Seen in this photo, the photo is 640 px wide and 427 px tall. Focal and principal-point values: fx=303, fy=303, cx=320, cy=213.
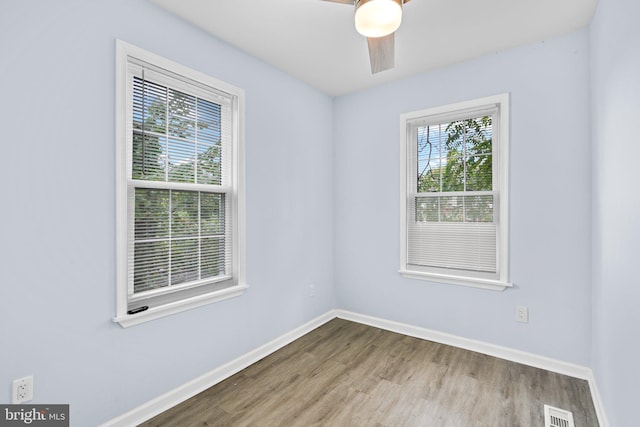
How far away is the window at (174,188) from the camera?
1857mm

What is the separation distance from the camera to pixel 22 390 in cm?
145

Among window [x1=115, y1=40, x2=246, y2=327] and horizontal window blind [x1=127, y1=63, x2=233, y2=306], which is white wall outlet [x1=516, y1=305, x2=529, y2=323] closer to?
window [x1=115, y1=40, x2=246, y2=327]

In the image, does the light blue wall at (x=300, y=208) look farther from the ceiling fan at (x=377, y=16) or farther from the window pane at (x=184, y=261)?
the ceiling fan at (x=377, y=16)

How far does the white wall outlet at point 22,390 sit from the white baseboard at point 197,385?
0.44 m

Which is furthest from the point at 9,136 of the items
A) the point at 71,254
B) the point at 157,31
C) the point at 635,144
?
the point at 635,144

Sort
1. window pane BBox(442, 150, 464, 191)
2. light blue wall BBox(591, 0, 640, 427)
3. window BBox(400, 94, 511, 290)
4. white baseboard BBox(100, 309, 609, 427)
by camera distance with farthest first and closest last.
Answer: window pane BBox(442, 150, 464, 191)
window BBox(400, 94, 511, 290)
white baseboard BBox(100, 309, 609, 427)
light blue wall BBox(591, 0, 640, 427)

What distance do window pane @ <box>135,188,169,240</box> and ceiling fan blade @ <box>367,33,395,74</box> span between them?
1.63 meters

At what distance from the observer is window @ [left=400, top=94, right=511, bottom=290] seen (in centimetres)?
268

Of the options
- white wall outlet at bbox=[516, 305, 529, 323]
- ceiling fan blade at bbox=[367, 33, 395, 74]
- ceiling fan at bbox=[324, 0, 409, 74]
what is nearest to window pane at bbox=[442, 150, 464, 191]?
white wall outlet at bbox=[516, 305, 529, 323]

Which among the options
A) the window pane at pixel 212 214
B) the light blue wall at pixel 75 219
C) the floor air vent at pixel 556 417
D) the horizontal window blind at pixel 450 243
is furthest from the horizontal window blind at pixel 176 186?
the floor air vent at pixel 556 417

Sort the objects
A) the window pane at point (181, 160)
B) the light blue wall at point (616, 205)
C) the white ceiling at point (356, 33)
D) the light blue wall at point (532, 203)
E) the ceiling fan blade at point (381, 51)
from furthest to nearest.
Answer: the light blue wall at point (532, 203)
the window pane at point (181, 160)
the white ceiling at point (356, 33)
the ceiling fan blade at point (381, 51)
the light blue wall at point (616, 205)

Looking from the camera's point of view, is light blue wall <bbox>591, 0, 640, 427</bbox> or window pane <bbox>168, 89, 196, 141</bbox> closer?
light blue wall <bbox>591, 0, 640, 427</bbox>

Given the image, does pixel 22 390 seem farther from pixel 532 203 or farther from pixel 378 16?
pixel 532 203

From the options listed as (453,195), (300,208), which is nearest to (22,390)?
(300,208)
